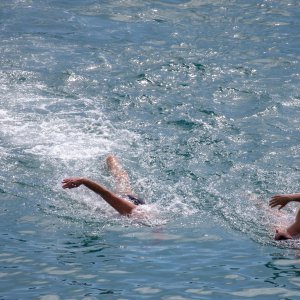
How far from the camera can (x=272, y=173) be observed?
11.3 m

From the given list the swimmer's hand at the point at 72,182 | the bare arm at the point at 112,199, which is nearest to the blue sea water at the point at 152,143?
the bare arm at the point at 112,199

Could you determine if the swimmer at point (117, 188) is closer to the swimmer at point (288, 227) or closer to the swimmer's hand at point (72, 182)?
the swimmer's hand at point (72, 182)

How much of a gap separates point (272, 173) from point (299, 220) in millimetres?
1895

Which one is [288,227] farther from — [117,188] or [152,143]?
[152,143]

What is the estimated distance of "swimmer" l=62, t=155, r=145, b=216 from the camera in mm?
9812

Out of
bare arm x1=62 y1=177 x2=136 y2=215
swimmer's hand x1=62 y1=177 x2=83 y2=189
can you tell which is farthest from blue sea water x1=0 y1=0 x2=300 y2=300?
swimmer's hand x1=62 y1=177 x2=83 y2=189

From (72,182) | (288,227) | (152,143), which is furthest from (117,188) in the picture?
(288,227)

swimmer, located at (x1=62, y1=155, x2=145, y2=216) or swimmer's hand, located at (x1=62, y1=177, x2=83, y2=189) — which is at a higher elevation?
swimmer's hand, located at (x1=62, y1=177, x2=83, y2=189)

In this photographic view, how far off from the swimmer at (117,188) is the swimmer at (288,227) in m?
2.02

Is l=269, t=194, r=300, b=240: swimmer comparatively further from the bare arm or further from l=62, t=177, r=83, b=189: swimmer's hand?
l=62, t=177, r=83, b=189: swimmer's hand

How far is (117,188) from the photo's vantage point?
11.2m

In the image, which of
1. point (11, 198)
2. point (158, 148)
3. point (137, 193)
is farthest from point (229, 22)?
point (11, 198)

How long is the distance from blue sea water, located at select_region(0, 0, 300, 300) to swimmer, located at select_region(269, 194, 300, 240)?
172 millimetres

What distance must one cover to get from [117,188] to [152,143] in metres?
1.30
